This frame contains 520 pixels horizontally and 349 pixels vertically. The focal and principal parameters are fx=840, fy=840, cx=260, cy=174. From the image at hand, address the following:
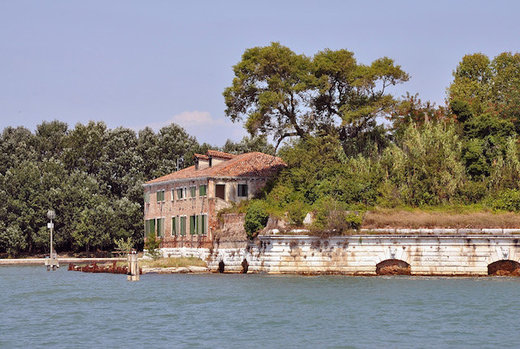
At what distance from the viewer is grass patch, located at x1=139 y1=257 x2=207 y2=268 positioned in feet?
173

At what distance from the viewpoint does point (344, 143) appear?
54594 millimetres

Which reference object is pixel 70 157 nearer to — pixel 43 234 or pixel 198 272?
pixel 43 234

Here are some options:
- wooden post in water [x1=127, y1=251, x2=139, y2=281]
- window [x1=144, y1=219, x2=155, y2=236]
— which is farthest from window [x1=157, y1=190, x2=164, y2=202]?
wooden post in water [x1=127, y1=251, x2=139, y2=281]

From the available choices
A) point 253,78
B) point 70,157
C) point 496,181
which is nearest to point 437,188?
point 496,181

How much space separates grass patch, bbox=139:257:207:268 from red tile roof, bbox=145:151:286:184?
577 cm

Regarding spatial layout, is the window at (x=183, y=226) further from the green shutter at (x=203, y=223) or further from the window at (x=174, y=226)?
the green shutter at (x=203, y=223)

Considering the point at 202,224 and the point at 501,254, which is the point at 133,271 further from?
the point at 501,254

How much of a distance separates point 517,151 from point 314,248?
43.9 feet

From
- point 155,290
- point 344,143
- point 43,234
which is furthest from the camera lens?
point 43,234

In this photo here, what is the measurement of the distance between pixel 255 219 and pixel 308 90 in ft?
34.9

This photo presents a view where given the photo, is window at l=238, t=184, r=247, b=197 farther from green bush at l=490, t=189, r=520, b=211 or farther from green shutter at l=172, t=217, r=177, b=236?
green bush at l=490, t=189, r=520, b=211

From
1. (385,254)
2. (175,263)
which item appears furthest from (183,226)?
(385,254)

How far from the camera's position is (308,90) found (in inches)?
2117

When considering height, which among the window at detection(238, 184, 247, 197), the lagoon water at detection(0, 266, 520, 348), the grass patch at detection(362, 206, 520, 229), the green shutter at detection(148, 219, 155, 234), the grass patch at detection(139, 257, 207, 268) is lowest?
the lagoon water at detection(0, 266, 520, 348)
